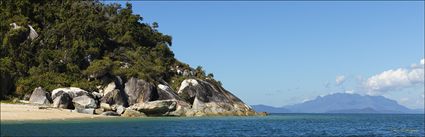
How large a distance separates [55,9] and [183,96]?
36069 mm

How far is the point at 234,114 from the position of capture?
341ft

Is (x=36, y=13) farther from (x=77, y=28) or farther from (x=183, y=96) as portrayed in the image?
(x=183, y=96)

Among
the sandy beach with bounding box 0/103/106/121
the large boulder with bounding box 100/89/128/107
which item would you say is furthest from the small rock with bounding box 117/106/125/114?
the sandy beach with bounding box 0/103/106/121

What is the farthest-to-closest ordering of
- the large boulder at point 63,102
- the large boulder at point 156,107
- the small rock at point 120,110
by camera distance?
the large boulder at point 156,107, the small rock at point 120,110, the large boulder at point 63,102

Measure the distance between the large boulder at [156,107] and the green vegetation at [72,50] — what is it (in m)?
8.52

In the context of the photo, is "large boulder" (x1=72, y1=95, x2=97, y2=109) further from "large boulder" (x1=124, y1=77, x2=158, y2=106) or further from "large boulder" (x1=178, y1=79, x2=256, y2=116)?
"large boulder" (x1=178, y1=79, x2=256, y2=116)

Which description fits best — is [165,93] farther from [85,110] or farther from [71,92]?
[85,110]

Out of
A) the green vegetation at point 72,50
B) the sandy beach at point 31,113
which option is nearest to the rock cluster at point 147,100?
the green vegetation at point 72,50

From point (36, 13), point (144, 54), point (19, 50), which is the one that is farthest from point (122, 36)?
point (19, 50)

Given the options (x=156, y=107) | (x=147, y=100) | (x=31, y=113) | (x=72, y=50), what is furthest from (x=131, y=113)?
(x=72, y=50)

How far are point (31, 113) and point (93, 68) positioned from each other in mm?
29528

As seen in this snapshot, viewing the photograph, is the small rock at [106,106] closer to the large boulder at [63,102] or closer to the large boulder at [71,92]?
the large boulder at [71,92]

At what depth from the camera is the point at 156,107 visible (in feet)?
281

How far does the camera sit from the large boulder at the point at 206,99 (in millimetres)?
Result: 97938
